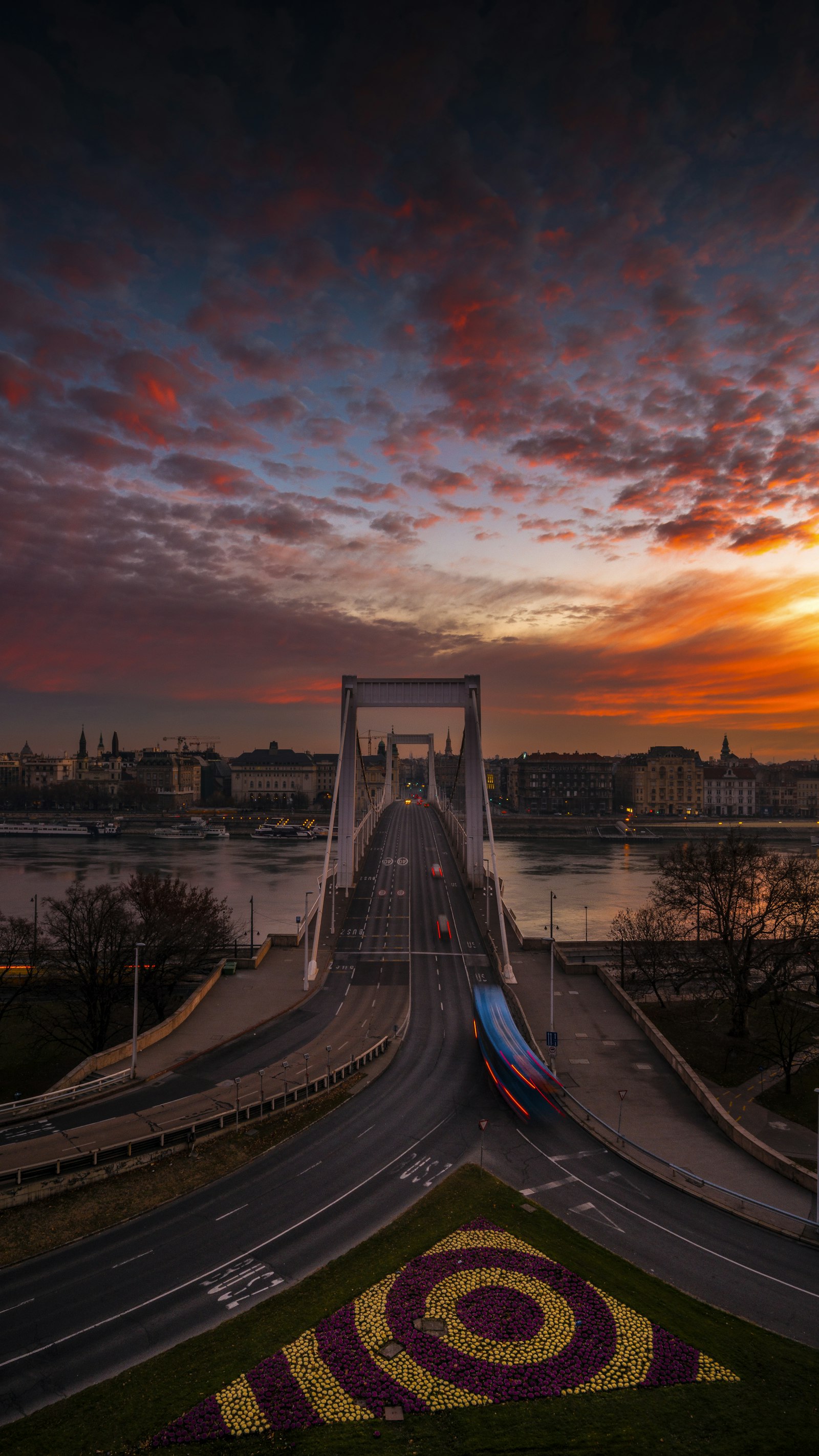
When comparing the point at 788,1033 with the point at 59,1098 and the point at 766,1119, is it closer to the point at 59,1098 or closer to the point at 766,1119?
the point at 766,1119

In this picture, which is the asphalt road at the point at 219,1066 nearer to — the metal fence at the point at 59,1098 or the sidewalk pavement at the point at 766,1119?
the metal fence at the point at 59,1098

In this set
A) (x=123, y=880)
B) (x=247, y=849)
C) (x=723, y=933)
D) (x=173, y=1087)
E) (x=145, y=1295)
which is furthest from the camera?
(x=247, y=849)

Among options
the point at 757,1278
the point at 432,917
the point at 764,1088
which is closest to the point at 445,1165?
the point at 757,1278

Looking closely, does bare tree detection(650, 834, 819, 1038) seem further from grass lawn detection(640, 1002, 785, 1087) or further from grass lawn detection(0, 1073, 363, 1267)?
grass lawn detection(0, 1073, 363, 1267)

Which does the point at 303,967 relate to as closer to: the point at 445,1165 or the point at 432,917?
the point at 432,917

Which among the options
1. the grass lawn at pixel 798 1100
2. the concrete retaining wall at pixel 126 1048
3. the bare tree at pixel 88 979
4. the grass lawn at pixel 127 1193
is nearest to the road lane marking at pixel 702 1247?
the grass lawn at pixel 798 1100

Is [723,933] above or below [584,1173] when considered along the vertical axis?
above

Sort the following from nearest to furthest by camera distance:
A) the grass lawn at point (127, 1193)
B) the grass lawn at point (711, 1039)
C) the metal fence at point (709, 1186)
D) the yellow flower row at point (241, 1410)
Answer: the yellow flower row at point (241, 1410)
the grass lawn at point (127, 1193)
the metal fence at point (709, 1186)
the grass lawn at point (711, 1039)

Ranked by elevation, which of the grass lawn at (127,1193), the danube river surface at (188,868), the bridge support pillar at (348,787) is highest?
the bridge support pillar at (348,787)
